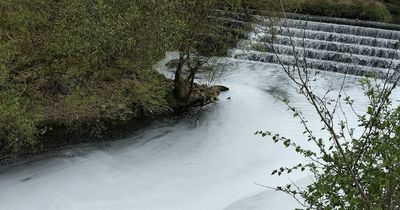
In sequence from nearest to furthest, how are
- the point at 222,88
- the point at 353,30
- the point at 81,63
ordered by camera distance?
the point at 81,63, the point at 222,88, the point at 353,30

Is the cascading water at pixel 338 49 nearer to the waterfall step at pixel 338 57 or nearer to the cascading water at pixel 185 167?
the waterfall step at pixel 338 57

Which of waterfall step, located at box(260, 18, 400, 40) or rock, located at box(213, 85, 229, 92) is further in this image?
waterfall step, located at box(260, 18, 400, 40)

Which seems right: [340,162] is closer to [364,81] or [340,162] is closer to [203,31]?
[364,81]

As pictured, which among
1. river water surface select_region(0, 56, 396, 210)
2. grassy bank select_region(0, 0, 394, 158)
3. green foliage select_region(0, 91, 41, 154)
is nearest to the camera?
river water surface select_region(0, 56, 396, 210)

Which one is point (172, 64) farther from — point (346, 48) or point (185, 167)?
point (346, 48)

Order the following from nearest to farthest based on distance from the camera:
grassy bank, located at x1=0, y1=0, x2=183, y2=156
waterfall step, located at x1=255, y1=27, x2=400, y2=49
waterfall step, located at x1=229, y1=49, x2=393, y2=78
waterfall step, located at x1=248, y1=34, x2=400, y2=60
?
grassy bank, located at x1=0, y1=0, x2=183, y2=156
waterfall step, located at x1=229, y1=49, x2=393, y2=78
waterfall step, located at x1=248, y1=34, x2=400, y2=60
waterfall step, located at x1=255, y1=27, x2=400, y2=49

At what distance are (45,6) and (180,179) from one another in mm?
5561

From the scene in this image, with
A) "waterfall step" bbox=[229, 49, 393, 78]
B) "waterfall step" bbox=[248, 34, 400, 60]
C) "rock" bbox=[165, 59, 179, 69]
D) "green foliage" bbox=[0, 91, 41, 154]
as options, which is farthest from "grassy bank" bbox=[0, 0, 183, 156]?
"waterfall step" bbox=[248, 34, 400, 60]

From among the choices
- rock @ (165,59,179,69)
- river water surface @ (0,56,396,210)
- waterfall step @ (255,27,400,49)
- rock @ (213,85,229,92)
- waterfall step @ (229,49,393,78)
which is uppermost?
waterfall step @ (255,27,400,49)

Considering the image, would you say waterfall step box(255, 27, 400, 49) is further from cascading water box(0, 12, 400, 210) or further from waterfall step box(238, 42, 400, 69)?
cascading water box(0, 12, 400, 210)

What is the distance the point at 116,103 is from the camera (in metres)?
14.0

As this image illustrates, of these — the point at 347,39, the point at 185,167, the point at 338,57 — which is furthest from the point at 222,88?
the point at 347,39

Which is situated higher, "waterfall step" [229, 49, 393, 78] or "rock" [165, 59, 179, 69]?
"rock" [165, 59, 179, 69]

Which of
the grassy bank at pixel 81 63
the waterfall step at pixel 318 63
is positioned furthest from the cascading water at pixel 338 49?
the grassy bank at pixel 81 63
